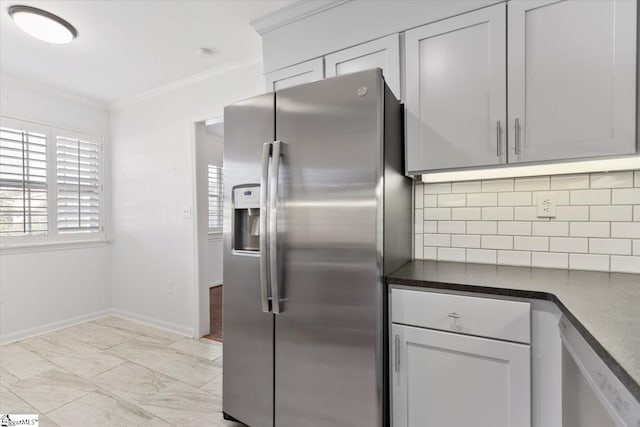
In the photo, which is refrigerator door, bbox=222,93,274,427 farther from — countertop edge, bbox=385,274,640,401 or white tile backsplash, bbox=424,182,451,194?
white tile backsplash, bbox=424,182,451,194

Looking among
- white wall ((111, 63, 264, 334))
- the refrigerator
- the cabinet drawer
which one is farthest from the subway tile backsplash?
white wall ((111, 63, 264, 334))

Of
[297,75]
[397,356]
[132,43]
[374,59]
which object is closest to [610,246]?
[397,356]

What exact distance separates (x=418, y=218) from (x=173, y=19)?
7.04 feet

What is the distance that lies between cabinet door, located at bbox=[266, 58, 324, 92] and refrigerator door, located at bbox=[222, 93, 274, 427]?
48cm

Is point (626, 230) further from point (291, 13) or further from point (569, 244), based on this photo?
point (291, 13)

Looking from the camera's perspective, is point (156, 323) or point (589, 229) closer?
point (589, 229)

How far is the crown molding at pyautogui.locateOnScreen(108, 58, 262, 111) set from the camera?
281 centimetres

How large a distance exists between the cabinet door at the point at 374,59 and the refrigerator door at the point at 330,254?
0.43m

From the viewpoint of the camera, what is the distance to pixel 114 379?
230cm

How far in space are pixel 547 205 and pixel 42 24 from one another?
130 inches

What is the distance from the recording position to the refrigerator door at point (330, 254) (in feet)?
4.27

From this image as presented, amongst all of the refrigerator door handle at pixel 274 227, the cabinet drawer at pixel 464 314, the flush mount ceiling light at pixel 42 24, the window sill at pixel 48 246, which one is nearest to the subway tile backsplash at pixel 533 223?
the cabinet drawer at pixel 464 314

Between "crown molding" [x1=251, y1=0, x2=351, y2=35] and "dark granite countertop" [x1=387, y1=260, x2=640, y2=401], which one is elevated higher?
"crown molding" [x1=251, y1=0, x2=351, y2=35]

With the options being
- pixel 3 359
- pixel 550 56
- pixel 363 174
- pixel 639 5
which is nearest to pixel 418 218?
pixel 363 174
